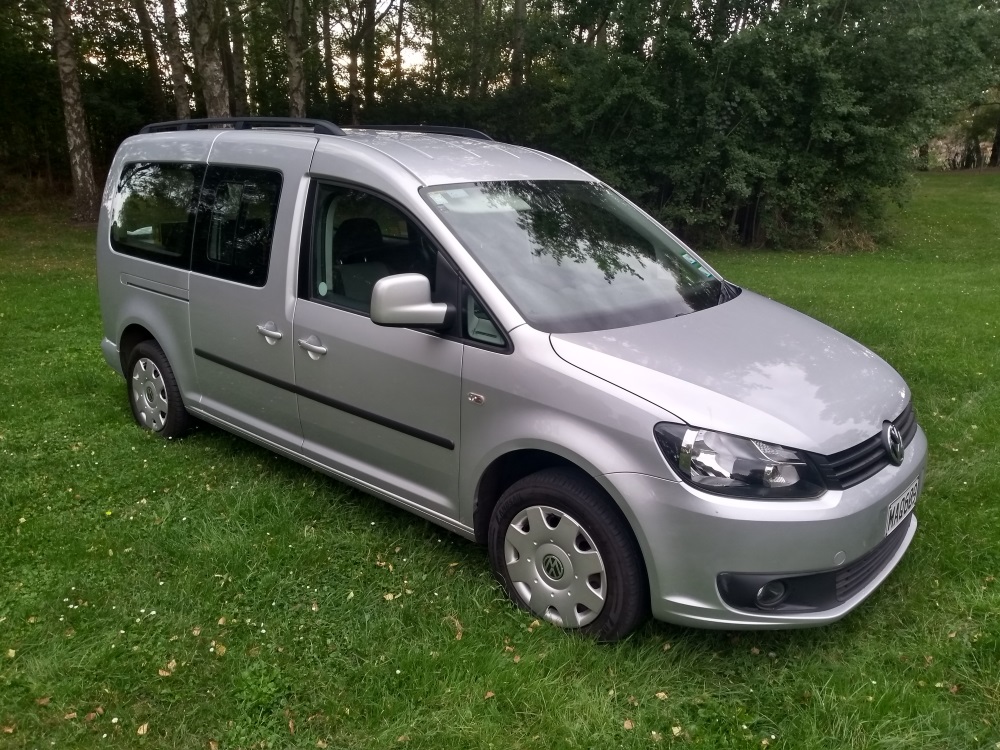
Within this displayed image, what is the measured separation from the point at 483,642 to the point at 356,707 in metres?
0.56

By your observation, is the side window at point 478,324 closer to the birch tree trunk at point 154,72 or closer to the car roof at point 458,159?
the car roof at point 458,159

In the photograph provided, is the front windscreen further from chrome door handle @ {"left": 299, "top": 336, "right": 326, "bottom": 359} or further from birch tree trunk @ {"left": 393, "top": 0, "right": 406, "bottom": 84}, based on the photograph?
birch tree trunk @ {"left": 393, "top": 0, "right": 406, "bottom": 84}

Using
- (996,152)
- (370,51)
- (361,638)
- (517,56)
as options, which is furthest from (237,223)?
(996,152)

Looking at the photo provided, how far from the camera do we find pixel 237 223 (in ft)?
14.1

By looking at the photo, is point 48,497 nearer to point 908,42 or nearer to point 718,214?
point 718,214

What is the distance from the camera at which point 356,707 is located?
2809 millimetres

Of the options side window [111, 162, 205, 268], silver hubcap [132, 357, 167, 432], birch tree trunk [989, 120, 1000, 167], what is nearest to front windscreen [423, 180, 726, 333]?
side window [111, 162, 205, 268]

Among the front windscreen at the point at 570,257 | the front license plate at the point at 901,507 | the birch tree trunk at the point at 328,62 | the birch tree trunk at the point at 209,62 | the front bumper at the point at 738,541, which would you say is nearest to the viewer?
the front bumper at the point at 738,541

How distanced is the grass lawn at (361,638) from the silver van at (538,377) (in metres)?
0.28

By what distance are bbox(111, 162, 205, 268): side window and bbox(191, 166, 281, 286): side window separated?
0.15 metres

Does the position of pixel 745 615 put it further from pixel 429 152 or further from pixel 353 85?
pixel 353 85

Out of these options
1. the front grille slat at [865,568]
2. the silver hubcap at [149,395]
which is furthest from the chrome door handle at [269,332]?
the front grille slat at [865,568]

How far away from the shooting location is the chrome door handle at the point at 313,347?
3760mm

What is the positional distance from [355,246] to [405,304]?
2.72 ft
